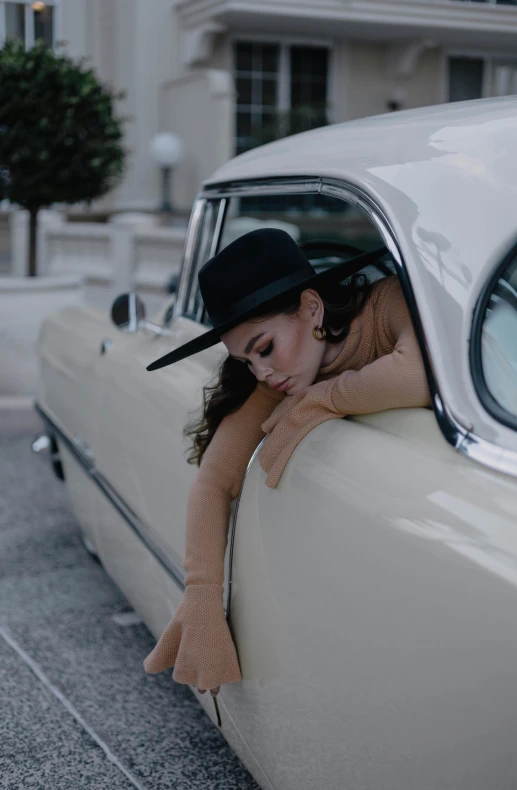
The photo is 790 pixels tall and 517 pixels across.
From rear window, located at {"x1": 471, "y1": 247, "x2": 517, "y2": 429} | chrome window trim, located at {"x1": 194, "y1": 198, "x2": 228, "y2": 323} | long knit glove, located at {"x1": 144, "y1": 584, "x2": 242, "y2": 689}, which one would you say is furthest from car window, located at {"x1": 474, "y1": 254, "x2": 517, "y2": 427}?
chrome window trim, located at {"x1": 194, "y1": 198, "x2": 228, "y2": 323}

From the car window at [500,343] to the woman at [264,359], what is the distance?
0.63 ft

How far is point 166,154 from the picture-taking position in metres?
12.6

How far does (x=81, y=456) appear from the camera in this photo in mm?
3270

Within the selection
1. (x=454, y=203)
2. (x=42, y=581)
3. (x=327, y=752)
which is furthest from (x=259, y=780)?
(x=42, y=581)

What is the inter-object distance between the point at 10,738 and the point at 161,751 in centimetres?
40

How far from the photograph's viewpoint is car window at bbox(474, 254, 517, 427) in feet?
4.98

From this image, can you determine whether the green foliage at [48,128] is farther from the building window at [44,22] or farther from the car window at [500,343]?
the building window at [44,22]

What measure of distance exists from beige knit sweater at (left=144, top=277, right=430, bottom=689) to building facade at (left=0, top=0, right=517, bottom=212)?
1127cm

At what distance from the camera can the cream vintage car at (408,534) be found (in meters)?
1.33

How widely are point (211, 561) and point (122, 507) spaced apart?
3.27ft

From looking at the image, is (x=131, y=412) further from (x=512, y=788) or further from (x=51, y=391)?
(x=512, y=788)

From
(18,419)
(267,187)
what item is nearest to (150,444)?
(267,187)

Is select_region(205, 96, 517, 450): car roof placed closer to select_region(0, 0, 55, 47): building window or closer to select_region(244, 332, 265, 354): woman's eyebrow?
select_region(244, 332, 265, 354): woman's eyebrow

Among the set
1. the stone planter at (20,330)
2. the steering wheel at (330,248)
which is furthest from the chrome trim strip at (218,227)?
the stone planter at (20,330)
